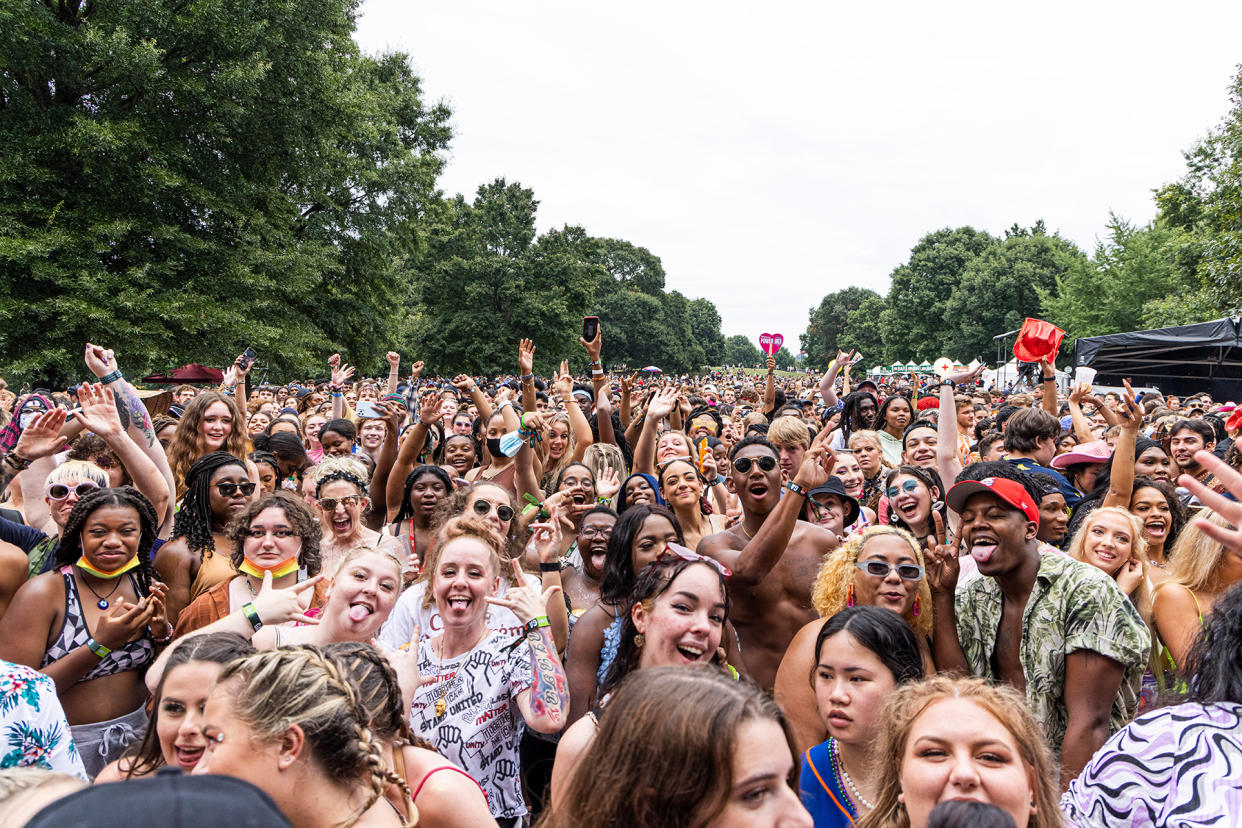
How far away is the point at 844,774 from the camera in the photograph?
2639 mm

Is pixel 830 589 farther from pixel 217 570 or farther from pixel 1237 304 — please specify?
pixel 1237 304

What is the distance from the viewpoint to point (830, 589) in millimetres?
3689

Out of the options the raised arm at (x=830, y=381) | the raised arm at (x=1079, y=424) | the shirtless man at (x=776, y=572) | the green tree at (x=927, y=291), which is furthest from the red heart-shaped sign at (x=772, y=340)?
the green tree at (x=927, y=291)

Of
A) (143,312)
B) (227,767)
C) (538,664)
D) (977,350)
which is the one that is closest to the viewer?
(227,767)

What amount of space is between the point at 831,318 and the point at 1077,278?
91789 millimetres

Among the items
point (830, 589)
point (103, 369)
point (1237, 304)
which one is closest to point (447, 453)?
point (103, 369)

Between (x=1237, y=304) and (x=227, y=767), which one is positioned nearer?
(x=227, y=767)

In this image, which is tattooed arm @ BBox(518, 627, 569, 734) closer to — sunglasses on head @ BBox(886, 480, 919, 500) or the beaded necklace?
the beaded necklace

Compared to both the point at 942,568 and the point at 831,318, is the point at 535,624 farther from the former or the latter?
the point at 831,318

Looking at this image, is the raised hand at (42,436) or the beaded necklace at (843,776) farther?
the raised hand at (42,436)

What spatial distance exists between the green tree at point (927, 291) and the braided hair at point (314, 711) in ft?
217

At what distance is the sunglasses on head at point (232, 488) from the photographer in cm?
468

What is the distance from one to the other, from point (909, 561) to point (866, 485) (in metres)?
3.07

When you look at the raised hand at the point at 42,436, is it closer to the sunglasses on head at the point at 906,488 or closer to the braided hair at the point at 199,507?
the braided hair at the point at 199,507
